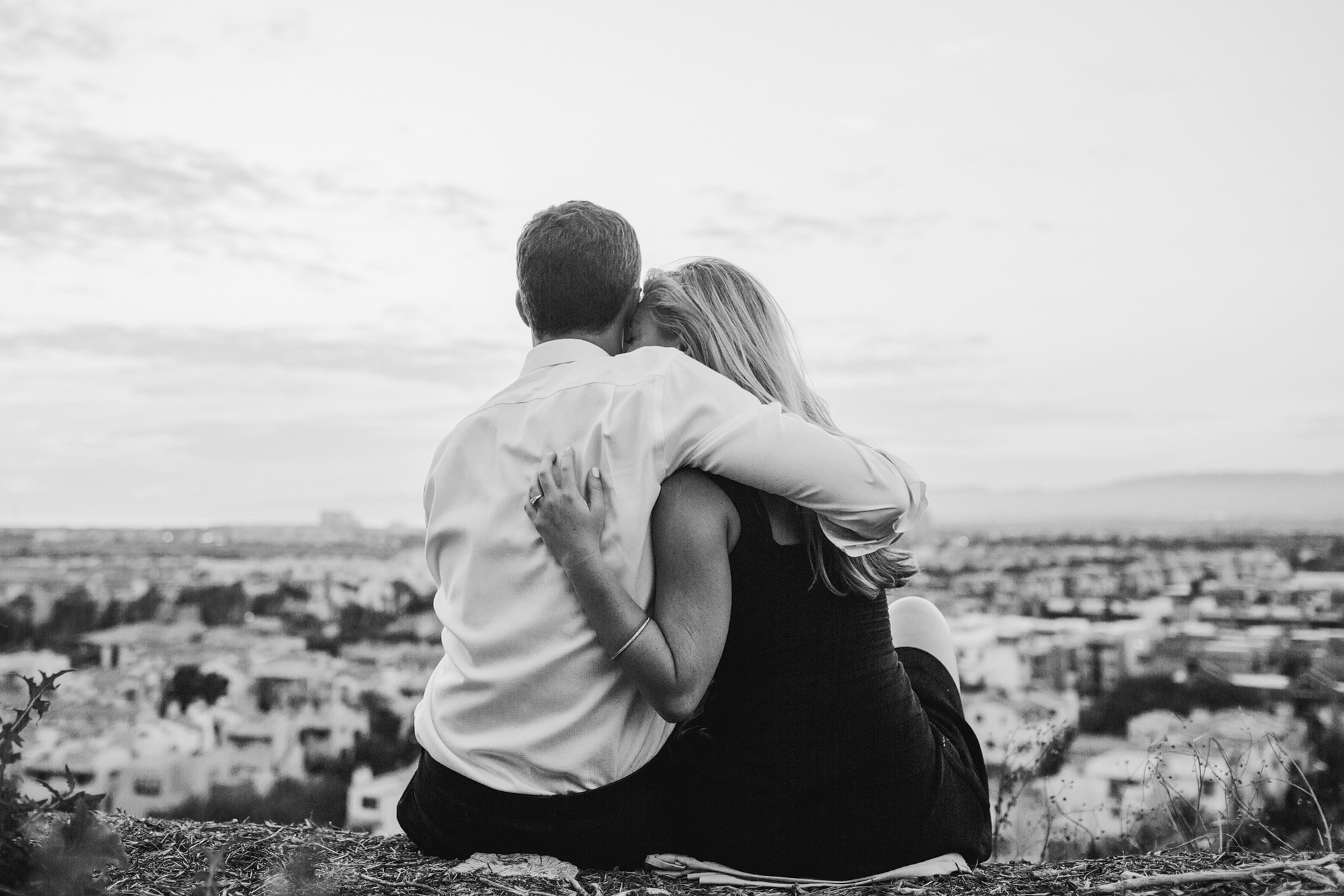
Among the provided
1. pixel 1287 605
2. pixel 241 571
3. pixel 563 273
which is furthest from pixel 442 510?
pixel 241 571

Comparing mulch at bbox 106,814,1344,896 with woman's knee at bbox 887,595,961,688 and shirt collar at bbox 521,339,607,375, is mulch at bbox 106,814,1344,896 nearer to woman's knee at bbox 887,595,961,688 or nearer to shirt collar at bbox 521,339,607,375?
woman's knee at bbox 887,595,961,688

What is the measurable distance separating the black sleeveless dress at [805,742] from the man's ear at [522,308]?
1.91ft

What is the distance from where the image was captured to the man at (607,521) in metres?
1.99

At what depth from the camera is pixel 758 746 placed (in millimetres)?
2145

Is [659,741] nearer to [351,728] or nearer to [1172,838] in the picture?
[1172,838]

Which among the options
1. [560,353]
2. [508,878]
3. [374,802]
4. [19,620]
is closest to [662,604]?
[560,353]

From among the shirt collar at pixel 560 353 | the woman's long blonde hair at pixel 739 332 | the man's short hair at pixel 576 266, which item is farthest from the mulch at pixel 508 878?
the man's short hair at pixel 576 266

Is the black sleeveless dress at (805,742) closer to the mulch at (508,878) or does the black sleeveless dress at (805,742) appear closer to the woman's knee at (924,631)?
the mulch at (508,878)

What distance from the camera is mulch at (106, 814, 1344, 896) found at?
212cm

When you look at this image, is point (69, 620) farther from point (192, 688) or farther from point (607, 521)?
point (607, 521)

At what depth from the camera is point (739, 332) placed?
7.54 ft

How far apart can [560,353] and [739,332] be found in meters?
0.41

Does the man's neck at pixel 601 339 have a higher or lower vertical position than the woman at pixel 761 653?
higher

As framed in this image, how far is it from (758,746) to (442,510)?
0.81 metres
